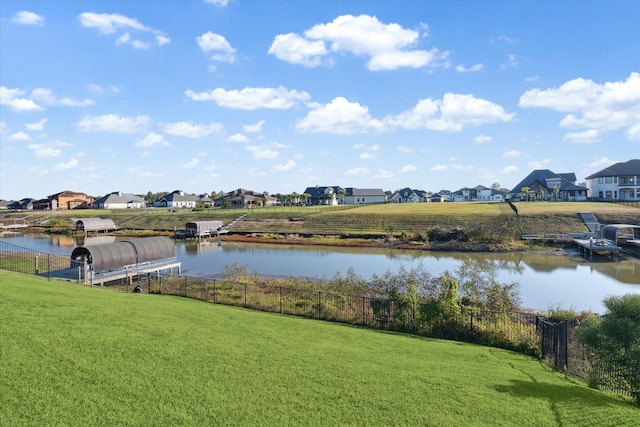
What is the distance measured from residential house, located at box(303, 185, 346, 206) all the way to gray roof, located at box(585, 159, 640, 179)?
62142 millimetres

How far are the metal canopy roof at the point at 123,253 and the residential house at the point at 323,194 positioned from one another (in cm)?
8485

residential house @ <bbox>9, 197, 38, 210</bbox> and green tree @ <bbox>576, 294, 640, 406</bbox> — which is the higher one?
residential house @ <bbox>9, 197, 38, 210</bbox>

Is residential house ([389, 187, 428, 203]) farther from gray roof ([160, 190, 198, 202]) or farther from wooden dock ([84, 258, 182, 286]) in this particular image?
wooden dock ([84, 258, 182, 286])

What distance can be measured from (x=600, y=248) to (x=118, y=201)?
123048 mm

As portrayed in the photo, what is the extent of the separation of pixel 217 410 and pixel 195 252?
40039 millimetres

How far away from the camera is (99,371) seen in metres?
6.50

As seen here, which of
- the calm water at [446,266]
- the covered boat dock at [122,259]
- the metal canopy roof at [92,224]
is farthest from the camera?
the metal canopy roof at [92,224]

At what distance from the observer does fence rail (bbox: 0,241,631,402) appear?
10.3 m

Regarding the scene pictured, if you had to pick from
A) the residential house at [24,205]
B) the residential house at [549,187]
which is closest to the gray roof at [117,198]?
the residential house at [24,205]

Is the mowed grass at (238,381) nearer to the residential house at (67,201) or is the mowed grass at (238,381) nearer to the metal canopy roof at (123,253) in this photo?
the metal canopy roof at (123,253)

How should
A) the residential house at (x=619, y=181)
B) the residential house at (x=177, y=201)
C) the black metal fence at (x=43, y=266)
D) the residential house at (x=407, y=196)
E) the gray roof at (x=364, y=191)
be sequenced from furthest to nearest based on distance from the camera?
1. the residential house at (x=177, y=201)
2. the residential house at (x=407, y=196)
3. the gray roof at (x=364, y=191)
4. the residential house at (x=619, y=181)
5. the black metal fence at (x=43, y=266)

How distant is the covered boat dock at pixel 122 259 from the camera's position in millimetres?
22266

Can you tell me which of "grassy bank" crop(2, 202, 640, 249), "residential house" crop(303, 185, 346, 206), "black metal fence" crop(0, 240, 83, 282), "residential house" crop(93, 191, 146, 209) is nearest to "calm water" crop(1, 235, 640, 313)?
"grassy bank" crop(2, 202, 640, 249)

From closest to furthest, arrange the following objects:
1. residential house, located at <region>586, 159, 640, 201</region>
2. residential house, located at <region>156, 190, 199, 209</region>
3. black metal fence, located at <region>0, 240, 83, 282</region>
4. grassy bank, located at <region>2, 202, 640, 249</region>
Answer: black metal fence, located at <region>0, 240, 83, 282</region>, grassy bank, located at <region>2, 202, 640, 249</region>, residential house, located at <region>586, 159, 640, 201</region>, residential house, located at <region>156, 190, 199, 209</region>
